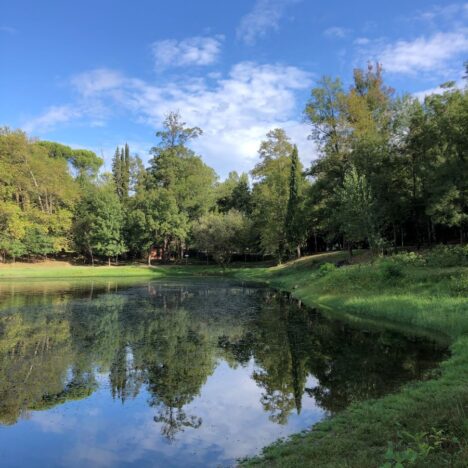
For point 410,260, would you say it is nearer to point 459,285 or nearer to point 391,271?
point 391,271

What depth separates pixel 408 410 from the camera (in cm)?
826

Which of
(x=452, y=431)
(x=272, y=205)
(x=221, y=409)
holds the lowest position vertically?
(x=221, y=409)

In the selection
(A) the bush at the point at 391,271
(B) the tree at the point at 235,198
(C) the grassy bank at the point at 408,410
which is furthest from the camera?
(B) the tree at the point at 235,198

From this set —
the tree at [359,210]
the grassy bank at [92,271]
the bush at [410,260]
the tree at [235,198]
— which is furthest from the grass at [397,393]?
the tree at [235,198]

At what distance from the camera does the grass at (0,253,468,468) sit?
Result: 237 inches

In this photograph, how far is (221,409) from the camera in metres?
10.7

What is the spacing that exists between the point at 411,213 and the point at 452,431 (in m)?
38.5

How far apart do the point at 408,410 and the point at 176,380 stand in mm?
6617

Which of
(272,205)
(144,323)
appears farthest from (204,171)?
(144,323)

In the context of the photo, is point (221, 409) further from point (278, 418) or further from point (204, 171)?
point (204, 171)

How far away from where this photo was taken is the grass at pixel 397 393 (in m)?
6.03

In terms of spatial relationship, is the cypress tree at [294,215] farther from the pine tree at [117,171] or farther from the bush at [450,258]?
the pine tree at [117,171]

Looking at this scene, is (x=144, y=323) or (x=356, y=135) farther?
(x=356, y=135)

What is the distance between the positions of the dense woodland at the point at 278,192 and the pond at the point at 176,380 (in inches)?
765
